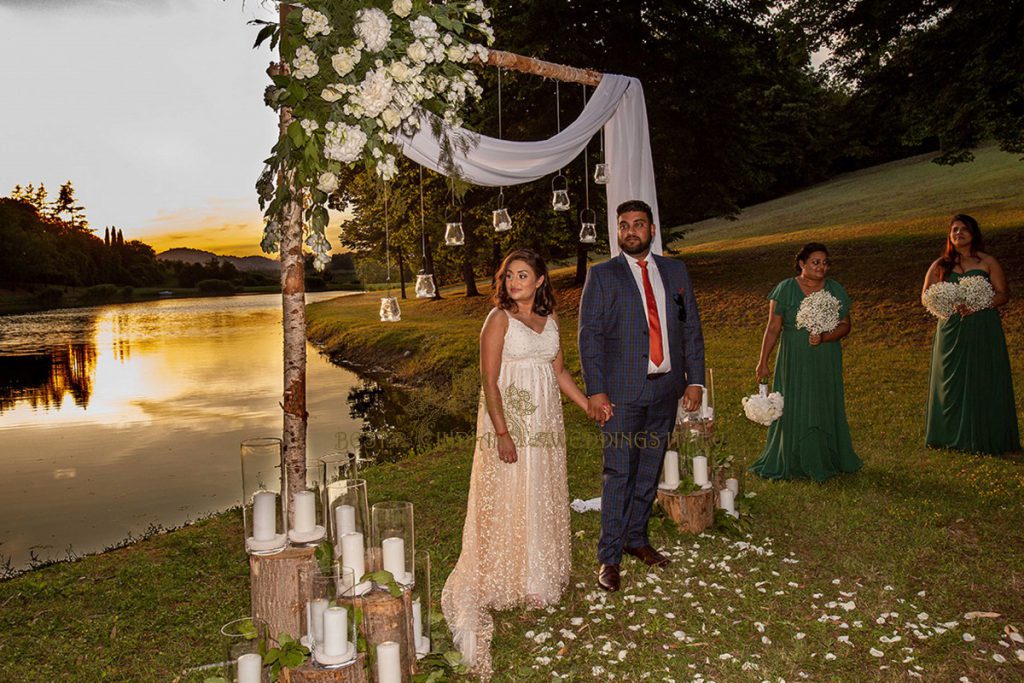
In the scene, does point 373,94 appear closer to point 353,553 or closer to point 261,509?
point 261,509

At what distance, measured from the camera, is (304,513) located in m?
4.25

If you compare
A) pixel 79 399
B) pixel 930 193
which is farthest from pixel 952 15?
pixel 79 399

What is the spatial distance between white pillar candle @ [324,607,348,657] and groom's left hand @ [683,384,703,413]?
307 cm

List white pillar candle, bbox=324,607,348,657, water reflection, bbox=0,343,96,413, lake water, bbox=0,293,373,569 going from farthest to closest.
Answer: water reflection, bbox=0,343,96,413, lake water, bbox=0,293,373,569, white pillar candle, bbox=324,607,348,657

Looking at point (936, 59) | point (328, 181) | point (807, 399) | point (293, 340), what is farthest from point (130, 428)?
point (936, 59)

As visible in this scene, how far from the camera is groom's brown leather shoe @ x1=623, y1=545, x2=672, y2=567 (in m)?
Result: 6.04

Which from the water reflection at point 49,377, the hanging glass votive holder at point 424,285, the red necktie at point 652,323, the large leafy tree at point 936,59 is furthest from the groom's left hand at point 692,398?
the water reflection at point 49,377

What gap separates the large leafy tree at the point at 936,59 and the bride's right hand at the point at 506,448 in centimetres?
1577

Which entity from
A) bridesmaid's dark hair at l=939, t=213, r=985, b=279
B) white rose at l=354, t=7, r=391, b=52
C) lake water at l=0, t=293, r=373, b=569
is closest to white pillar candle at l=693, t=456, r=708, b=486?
lake water at l=0, t=293, r=373, b=569

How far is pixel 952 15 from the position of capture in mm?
17156

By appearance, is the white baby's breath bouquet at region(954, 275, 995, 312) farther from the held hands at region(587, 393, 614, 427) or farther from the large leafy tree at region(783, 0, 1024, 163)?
the large leafy tree at region(783, 0, 1024, 163)

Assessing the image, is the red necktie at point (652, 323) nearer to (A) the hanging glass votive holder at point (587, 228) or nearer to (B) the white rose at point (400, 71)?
(A) the hanging glass votive holder at point (587, 228)

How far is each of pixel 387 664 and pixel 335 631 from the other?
401mm

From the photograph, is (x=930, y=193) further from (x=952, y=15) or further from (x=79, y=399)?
(x=79, y=399)
